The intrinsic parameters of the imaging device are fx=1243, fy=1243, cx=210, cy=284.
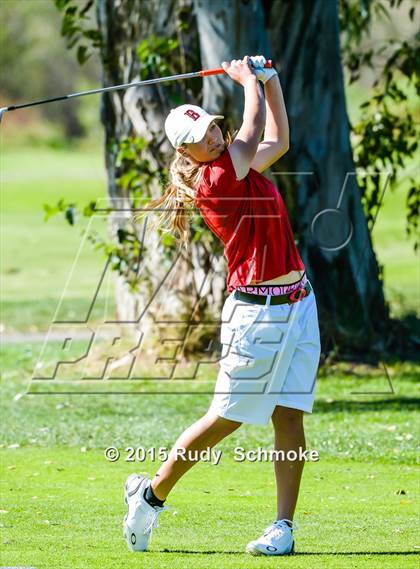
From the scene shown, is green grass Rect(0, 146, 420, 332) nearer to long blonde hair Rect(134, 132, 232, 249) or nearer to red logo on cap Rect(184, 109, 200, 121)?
long blonde hair Rect(134, 132, 232, 249)

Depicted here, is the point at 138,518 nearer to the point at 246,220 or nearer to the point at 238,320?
the point at 238,320

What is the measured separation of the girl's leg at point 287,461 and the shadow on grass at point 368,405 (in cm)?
413

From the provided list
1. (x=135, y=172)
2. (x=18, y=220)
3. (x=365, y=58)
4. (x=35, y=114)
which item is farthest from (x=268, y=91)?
(x=35, y=114)

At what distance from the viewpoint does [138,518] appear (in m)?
5.54

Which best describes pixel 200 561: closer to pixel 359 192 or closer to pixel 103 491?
pixel 103 491

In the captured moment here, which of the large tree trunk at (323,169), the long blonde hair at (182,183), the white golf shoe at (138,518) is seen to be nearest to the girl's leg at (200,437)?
the white golf shoe at (138,518)

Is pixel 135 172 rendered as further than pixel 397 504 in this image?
Yes

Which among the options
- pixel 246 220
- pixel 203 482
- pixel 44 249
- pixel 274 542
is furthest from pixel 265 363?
pixel 44 249

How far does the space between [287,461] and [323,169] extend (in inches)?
249

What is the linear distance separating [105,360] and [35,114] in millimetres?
51995

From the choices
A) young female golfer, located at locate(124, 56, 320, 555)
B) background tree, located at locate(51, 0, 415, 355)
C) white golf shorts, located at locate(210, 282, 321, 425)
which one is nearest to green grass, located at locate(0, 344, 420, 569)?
young female golfer, located at locate(124, 56, 320, 555)

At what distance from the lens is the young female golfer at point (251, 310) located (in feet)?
17.8

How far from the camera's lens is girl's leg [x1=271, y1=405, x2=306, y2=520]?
5.56 meters

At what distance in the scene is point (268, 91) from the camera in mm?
5801
